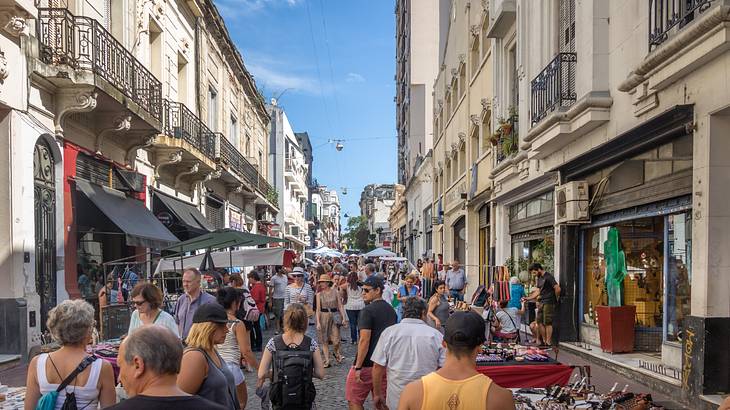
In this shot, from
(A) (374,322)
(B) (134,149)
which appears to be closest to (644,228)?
(A) (374,322)

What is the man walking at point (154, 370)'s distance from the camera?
7.89ft

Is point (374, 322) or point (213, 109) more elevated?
point (213, 109)

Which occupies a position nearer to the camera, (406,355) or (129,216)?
(406,355)

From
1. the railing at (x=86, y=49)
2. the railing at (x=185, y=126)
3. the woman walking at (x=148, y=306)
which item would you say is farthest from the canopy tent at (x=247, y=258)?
the woman walking at (x=148, y=306)

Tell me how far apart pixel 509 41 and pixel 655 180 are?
8.29 m

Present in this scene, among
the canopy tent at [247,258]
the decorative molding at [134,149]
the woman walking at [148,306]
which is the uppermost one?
the decorative molding at [134,149]

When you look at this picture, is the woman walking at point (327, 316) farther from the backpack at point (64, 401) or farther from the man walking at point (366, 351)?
the backpack at point (64, 401)

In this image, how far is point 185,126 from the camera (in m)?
19.0

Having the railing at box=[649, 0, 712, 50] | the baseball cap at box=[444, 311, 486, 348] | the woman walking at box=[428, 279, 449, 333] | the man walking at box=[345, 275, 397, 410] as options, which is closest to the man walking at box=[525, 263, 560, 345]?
the woman walking at box=[428, 279, 449, 333]

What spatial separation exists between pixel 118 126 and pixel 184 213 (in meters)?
6.21

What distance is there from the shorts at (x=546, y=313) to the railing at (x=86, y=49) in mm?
9593

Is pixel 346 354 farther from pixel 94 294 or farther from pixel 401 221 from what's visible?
pixel 401 221

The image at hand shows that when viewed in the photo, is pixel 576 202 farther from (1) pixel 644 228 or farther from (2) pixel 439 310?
(2) pixel 439 310

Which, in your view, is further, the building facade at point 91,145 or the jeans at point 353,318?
the jeans at point 353,318
